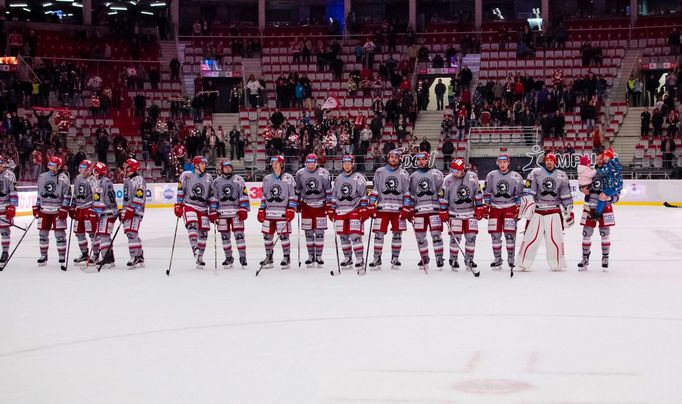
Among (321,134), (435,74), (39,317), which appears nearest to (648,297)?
(39,317)

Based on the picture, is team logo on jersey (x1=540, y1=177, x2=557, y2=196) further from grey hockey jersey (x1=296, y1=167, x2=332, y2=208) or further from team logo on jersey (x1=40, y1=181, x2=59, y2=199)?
team logo on jersey (x1=40, y1=181, x2=59, y2=199)

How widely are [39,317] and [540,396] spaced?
5.66 m

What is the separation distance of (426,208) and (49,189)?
5.97 metres

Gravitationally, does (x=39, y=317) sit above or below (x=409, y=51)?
below

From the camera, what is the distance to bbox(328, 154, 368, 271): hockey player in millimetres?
14648

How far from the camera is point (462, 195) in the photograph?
14555 mm

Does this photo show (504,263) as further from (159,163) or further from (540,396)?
(159,163)

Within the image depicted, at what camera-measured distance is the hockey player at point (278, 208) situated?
1492 cm

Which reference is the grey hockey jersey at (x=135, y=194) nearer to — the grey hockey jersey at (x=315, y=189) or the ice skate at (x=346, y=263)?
the grey hockey jersey at (x=315, y=189)

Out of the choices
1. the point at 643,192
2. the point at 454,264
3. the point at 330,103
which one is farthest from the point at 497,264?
the point at 330,103

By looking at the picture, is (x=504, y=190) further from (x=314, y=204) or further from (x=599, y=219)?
(x=314, y=204)

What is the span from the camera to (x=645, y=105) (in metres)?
33.9

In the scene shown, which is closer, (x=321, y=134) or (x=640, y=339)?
(x=640, y=339)

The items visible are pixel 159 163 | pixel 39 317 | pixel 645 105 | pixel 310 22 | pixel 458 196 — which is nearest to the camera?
pixel 39 317
